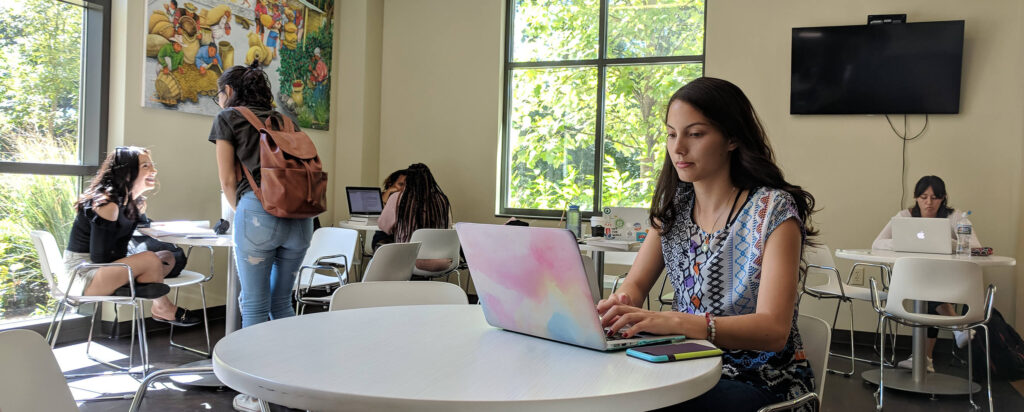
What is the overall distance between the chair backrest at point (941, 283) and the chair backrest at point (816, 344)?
2362 millimetres

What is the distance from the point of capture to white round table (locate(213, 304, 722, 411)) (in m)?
0.97

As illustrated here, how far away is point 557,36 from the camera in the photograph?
6.43 meters

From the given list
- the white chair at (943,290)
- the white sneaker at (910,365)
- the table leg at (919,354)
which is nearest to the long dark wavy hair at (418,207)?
the white chair at (943,290)

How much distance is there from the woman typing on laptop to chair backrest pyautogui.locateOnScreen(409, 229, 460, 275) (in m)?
2.99

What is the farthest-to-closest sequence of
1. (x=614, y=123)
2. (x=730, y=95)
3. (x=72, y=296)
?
(x=614, y=123) → (x=72, y=296) → (x=730, y=95)

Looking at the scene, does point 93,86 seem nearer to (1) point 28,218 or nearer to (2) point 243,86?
(1) point 28,218

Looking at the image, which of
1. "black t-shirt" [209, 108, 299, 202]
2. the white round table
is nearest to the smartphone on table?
the white round table

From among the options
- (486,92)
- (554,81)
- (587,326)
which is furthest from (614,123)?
(587,326)

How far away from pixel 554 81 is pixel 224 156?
154 inches

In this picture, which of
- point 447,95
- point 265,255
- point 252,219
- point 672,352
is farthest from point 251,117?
point 447,95

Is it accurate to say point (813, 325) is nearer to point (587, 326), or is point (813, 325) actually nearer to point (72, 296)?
point (587, 326)

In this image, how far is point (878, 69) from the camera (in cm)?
525

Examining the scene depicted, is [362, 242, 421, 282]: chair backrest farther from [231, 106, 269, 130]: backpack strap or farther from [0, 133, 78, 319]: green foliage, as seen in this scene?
[0, 133, 78, 319]: green foliage

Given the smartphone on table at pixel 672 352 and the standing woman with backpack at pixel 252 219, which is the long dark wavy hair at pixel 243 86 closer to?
the standing woman with backpack at pixel 252 219
